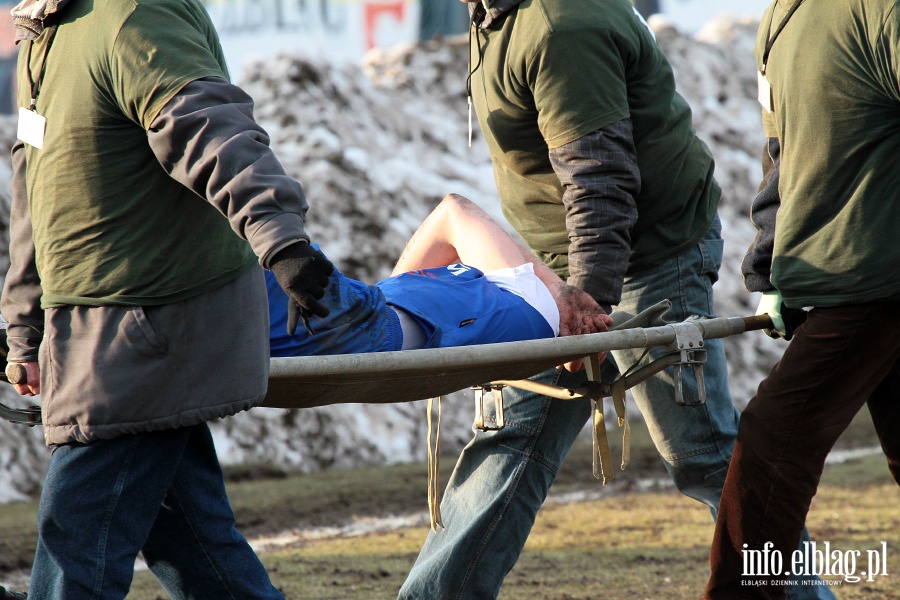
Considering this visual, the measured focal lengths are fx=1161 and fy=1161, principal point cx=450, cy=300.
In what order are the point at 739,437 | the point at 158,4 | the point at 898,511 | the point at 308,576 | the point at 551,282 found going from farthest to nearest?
1. the point at 898,511
2. the point at 308,576
3. the point at 551,282
4. the point at 739,437
5. the point at 158,4

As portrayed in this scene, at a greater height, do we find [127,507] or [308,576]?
[127,507]

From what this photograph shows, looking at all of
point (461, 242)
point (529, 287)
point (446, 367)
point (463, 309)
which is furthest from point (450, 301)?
point (446, 367)

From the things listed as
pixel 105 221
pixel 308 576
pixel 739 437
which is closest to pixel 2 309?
pixel 105 221

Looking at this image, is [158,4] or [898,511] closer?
[158,4]

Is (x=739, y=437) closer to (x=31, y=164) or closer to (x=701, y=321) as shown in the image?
(x=701, y=321)

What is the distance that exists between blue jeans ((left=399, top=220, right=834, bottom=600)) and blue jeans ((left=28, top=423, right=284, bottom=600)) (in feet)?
2.34

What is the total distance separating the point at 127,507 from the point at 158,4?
0.93 m

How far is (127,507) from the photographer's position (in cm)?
219

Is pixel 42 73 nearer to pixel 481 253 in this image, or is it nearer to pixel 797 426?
pixel 481 253

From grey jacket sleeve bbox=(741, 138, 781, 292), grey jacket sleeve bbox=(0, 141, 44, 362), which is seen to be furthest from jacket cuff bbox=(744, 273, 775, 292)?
grey jacket sleeve bbox=(0, 141, 44, 362)

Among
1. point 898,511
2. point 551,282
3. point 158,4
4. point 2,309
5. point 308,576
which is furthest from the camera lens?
point 898,511

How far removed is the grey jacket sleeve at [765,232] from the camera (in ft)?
9.88

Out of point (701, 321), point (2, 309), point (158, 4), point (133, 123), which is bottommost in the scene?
point (701, 321)

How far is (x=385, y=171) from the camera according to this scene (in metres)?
8.64
